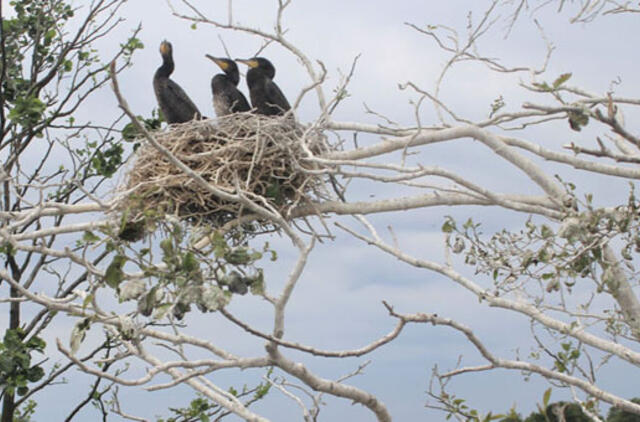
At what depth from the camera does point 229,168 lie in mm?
5910

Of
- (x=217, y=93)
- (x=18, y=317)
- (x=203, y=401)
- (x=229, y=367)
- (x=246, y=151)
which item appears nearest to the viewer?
(x=229, y=367)

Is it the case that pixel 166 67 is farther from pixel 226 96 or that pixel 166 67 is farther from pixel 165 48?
pixel 226 96

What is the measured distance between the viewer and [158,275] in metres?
3.78

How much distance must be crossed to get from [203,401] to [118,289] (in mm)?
4540

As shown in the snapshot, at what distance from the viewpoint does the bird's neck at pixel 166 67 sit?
295 inches

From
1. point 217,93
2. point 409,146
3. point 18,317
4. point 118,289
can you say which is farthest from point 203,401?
point 118,289

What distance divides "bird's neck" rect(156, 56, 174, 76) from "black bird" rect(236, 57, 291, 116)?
0.81 metres

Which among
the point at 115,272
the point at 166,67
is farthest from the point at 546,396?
the point at 166,67

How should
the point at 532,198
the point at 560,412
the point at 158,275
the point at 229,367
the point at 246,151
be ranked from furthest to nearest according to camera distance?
the point at 246,151, the point at 532,198, the point at 560,412, the point at 229,367, the point at 158,275

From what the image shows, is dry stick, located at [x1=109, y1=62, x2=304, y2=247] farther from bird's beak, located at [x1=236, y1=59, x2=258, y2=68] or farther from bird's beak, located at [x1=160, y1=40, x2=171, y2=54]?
bird's beak, located at [x1=160, y1=40, x2=171, y2=54]

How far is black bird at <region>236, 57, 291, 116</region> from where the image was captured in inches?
269

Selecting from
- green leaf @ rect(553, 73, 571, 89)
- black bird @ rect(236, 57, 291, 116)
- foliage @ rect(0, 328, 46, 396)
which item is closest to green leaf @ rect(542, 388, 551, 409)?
green leaf @ rect(553, 73, 571, 89)

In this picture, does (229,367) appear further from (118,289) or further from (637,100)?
(637,100)

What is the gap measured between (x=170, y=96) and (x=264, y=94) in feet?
2.74
